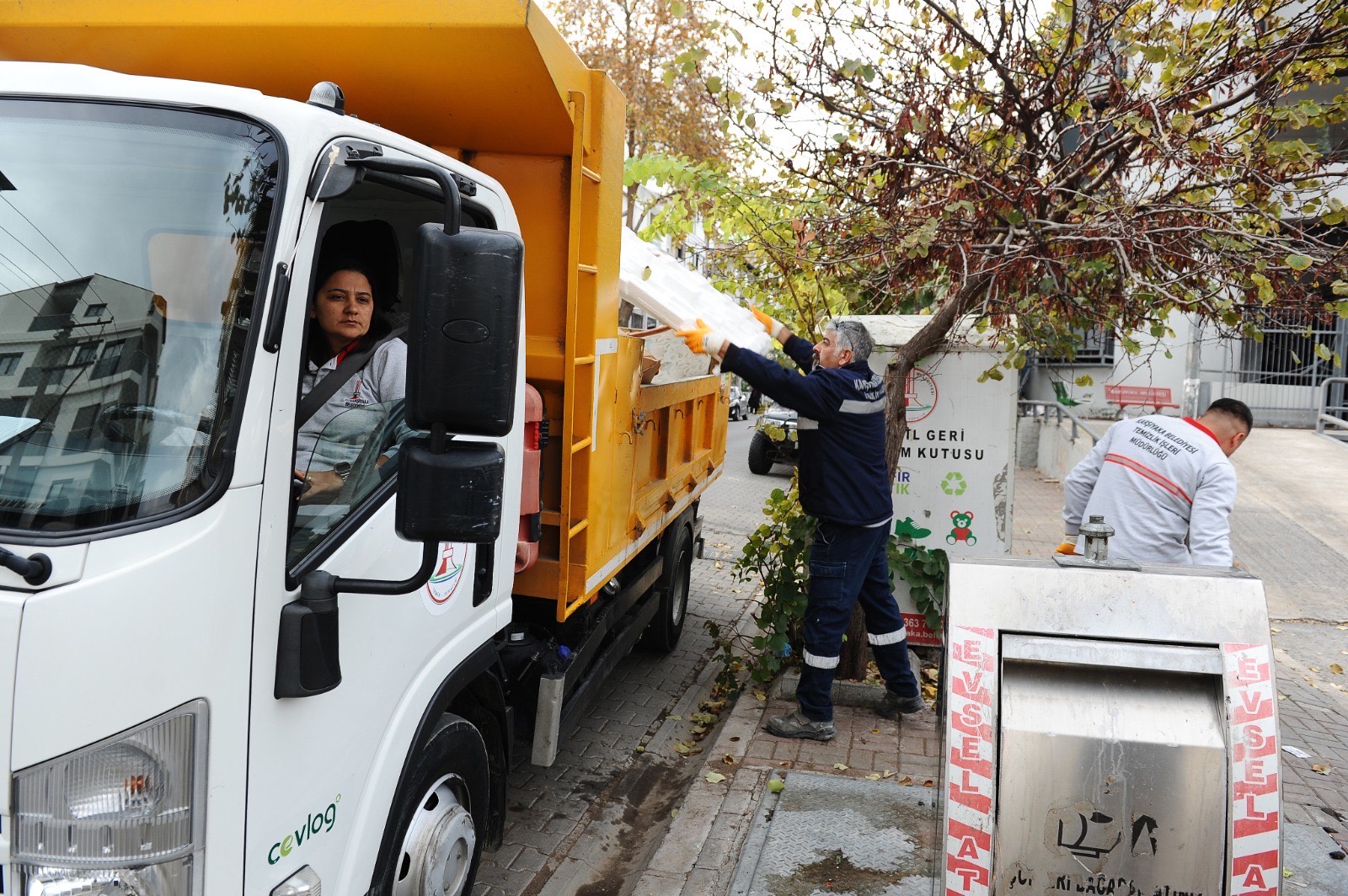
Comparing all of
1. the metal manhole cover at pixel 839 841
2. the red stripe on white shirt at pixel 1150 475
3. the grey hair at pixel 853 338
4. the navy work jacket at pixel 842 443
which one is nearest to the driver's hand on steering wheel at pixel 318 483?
the metal manhole cover at pixel 839 841

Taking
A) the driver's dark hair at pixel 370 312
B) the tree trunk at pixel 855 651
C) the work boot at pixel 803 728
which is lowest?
the work boot at pixel 803 728

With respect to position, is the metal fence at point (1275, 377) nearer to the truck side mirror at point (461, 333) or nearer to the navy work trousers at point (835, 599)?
the navy work trousers at point (835, 599)

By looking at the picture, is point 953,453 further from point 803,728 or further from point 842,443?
point 803,728

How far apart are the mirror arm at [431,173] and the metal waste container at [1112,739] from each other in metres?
1.58

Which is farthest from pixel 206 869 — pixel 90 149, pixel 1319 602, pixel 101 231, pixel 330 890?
pixel 1319 602

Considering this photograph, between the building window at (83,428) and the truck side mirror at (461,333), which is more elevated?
the truck side mirror at (461,333)

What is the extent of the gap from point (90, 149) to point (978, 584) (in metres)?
2.33

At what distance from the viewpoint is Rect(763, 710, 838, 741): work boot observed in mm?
5184

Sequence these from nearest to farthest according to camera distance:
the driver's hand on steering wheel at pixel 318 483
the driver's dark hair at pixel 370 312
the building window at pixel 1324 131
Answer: the driver's hand on steering wheel at pixel 318 483
the driver's dark hair at pixel 370 312
the building window at pixel 1324 131

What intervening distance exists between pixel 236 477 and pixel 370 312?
1036mm

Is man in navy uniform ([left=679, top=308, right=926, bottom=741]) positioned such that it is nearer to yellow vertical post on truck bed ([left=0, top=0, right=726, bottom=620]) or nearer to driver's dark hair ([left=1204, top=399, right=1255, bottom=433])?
yellow vertical post on truck bed ([left=0, top=0, right=726, bottom=620])

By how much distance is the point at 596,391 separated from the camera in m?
3.76

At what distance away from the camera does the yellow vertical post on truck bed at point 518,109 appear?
3.09 metres

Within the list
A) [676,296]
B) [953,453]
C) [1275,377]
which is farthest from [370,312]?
[1275,377]
